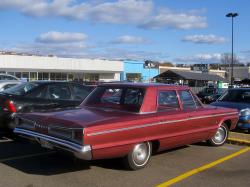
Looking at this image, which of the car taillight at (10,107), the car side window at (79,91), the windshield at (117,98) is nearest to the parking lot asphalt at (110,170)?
the car taillight at (10,107)

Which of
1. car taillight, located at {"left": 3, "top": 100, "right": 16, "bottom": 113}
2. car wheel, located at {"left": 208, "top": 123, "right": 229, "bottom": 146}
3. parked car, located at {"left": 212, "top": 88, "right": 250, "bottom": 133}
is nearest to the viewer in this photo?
car taillight, located at {"left": 3, "top": 100, "right": 16, "bottom": 113}

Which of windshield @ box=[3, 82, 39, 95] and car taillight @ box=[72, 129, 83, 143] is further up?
windshield @ box=[3, 82, 39, 95]

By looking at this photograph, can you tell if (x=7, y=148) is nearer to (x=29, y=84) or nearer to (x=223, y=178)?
(x=29, y=84)

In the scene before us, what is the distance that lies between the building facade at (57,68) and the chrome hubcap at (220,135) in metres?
40.6

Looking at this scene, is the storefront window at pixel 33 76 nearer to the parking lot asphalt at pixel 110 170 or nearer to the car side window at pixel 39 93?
the car side window at pixel 39 93

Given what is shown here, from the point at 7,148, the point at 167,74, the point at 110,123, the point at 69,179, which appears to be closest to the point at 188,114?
the point at 110,123

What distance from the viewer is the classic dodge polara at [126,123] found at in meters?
6.11

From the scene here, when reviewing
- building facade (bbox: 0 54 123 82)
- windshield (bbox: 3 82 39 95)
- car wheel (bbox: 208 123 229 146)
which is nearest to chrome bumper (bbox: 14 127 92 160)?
windshield (bbox: 3 82 39 95)

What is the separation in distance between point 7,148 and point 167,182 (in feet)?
12.7

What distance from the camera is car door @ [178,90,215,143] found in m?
7.84

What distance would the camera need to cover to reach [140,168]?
688 cm

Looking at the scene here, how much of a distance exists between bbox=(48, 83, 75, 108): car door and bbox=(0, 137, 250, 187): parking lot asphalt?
1491 millimetres

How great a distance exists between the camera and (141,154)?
6.88 m

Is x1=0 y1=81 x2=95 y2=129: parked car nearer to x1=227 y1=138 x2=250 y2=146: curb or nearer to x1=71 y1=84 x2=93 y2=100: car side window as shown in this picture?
x1=71 y1=84 x2=93 y2=100: car side window
